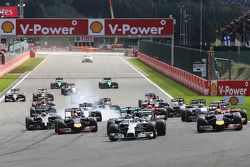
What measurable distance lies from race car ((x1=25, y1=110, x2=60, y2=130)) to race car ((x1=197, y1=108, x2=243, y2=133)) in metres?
6.13

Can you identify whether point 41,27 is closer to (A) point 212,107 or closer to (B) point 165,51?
(B) point 165,51

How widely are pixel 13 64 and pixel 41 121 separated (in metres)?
56.6

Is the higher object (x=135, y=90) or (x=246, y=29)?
(x=246, y=29)

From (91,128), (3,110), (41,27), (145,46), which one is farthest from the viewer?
(145,46)

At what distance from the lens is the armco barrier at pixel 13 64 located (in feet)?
239

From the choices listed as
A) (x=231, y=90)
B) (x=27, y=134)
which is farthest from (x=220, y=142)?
(x=231, y=90)

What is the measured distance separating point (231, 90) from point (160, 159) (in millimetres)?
28991

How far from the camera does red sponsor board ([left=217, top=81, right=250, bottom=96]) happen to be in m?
47.6

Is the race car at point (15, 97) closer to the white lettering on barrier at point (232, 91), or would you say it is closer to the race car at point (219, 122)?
the white lettering on barrier at point (232, 91)

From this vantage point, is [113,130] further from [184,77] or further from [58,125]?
[184,77]

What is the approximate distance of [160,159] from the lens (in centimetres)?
1944

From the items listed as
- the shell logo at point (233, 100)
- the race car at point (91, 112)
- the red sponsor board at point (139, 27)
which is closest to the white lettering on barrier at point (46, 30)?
the red sponsor board at point (139, 27)

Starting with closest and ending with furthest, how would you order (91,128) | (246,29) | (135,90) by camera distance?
(91,128) < (135,90) < (246,29)

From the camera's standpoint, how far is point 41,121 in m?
29.3
